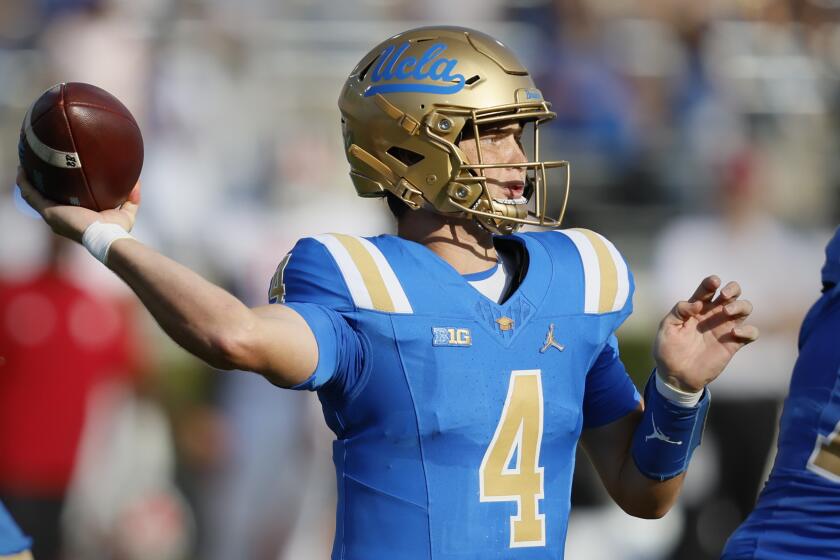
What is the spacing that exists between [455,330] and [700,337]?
0.59 m

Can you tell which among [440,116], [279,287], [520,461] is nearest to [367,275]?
[279,287]

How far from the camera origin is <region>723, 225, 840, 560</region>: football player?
296 centimetres

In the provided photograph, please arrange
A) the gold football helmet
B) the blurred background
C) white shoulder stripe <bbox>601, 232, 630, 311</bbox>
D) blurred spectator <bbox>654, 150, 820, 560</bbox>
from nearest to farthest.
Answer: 1. the gold football helmet
2. white shoulder stripe <bbox>601, 232, 630, 311</bbox>
3. the blurred background
4. blurred spectator <bbox>654, 150, 820, 560</bbox>

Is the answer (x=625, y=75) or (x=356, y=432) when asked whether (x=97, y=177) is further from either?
(x=625, y=75)

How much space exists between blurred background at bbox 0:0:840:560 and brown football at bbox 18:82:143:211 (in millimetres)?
3462

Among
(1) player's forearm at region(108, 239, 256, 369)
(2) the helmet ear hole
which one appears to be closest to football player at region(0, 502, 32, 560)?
(1) player's forearm at region(108, 239, 256, 369)

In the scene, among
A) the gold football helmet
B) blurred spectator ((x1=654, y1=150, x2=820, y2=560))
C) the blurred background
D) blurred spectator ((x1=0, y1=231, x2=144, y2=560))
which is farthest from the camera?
blurred spectator ((x1=654, y1=150, x2=820, y2=560))

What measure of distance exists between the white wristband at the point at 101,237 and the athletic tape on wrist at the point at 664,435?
4.13 feet

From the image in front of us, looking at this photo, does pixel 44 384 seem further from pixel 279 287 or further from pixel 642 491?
pixel 642 491

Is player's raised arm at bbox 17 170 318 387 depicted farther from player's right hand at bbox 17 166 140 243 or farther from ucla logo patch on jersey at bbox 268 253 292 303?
ucla logo patch on jersey at bbox 268 253 292 303

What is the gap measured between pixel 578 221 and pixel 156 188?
8.10ft

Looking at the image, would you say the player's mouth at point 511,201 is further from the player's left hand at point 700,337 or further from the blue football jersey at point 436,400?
Answer: the player's left hand at point 700,337

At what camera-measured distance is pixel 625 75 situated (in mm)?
8766

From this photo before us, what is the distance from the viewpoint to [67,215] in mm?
2795
